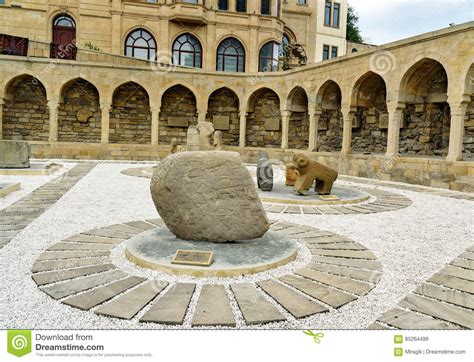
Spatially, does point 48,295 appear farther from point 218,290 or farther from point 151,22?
point 151,22

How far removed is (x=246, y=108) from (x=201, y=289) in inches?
626

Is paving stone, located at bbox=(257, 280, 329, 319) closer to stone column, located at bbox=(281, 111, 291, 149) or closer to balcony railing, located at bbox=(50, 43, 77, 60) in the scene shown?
stone column, located at bbox=(281, 111, 291, 149)

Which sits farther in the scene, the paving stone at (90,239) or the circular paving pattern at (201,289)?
the paving stone at (90,239)

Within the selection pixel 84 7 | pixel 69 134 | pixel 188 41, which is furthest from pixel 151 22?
pixel 69 134

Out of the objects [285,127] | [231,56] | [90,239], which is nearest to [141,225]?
[90,239]

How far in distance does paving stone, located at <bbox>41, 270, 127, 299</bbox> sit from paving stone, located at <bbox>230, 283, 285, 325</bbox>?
3.29ft

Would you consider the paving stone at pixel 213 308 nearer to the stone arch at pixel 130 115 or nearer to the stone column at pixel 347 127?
the stone column at pixel 347 127

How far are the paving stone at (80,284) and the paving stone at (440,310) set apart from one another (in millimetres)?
2267

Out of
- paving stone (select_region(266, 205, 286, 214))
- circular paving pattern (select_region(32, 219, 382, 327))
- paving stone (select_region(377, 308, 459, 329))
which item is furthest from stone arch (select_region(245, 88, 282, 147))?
paving stone (select_region(377, 308, 459, 329))

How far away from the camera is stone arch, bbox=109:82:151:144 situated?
18.4 meters

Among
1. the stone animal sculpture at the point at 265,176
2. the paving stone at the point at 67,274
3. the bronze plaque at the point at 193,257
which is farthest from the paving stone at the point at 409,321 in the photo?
the stone animal sculpture at the point at 265,176

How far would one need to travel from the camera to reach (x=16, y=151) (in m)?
10.9

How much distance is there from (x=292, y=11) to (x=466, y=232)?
29905mm

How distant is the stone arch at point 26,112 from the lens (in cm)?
1744
